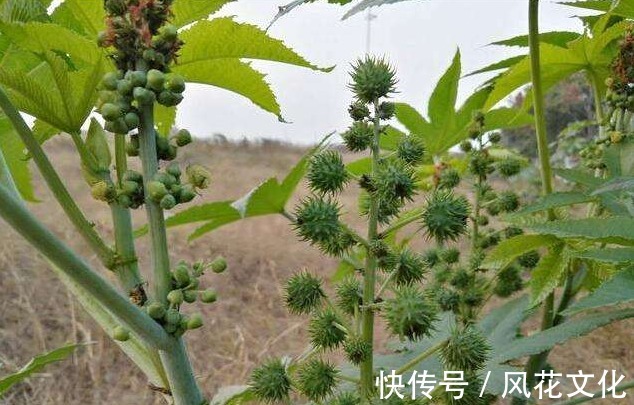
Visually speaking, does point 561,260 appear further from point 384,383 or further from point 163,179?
point 163,179

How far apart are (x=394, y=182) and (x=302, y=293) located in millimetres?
209

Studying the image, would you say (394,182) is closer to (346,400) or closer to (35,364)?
(346,400)

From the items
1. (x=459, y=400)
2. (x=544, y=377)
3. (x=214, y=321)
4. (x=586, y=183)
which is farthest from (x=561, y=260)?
(x=214, y=321)

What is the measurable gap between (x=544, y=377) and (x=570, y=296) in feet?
0.59

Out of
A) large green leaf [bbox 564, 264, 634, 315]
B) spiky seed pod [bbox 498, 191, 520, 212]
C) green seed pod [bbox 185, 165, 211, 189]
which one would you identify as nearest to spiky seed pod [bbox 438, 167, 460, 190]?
spiky seed pod [bbox 498, 191, 520, 212]

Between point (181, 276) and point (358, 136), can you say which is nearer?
point (181, 276)

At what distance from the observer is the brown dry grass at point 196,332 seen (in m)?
4.59

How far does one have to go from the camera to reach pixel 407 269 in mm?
1035

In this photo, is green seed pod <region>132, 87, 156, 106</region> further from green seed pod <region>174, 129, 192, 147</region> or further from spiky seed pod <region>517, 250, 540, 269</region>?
spiky seed pod <region>517, 250, 540, 269</region>

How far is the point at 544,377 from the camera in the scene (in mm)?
1580

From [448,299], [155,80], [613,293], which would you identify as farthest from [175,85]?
[448,299]

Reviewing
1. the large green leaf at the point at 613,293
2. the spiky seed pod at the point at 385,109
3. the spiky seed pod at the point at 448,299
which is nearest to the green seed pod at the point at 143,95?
the spiky seed pod at the point at 385,109

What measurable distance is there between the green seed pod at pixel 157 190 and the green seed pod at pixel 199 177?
0.32ft

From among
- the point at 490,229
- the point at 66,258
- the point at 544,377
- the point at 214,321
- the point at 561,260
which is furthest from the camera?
the point at 214,321
